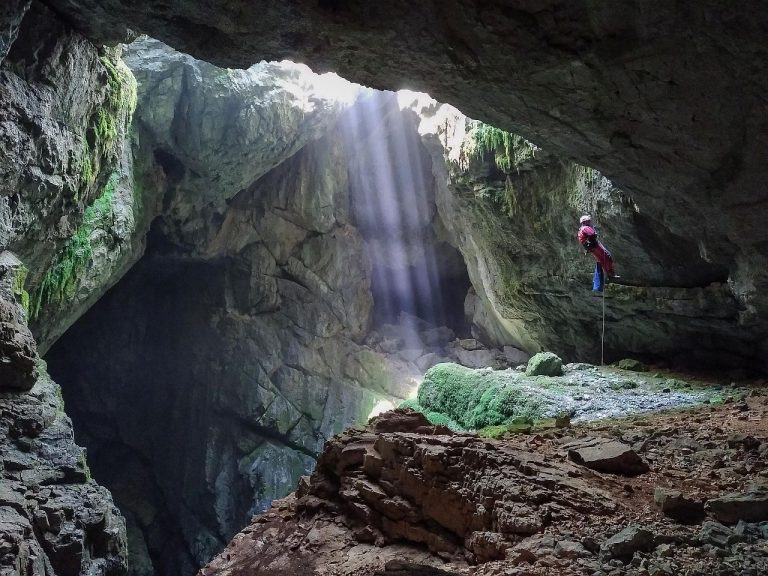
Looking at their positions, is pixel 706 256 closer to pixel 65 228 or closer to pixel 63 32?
pixel 63 32

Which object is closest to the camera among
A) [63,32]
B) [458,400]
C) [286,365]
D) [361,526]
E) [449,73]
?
[361,526]

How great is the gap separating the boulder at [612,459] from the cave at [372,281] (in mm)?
79

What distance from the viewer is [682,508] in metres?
4.03

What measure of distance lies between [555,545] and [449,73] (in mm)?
4810

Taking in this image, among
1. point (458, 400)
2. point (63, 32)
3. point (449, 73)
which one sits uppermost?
point (63, 32)

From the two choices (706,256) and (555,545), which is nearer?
(555,545)

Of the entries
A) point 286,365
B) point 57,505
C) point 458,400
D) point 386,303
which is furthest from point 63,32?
point 386,303

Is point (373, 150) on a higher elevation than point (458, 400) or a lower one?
higher

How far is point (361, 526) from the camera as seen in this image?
546cm

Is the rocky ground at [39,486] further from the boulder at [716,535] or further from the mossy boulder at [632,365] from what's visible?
the mossy boulder at [632,365]

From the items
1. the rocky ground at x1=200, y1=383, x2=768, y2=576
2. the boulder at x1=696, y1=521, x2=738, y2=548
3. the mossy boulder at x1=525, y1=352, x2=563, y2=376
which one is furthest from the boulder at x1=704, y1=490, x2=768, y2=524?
the mossy boulder at x1=525, y1=352, x2=563, y2=376

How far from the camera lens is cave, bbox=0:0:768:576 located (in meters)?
4.98

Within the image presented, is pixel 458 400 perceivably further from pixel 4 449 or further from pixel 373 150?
pixel 373 150

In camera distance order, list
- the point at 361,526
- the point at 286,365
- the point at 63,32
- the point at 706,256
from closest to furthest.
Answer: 1. the point at 361,526
2. the point at 63,32
3. the point at 706,256
4. the point at 286,365
